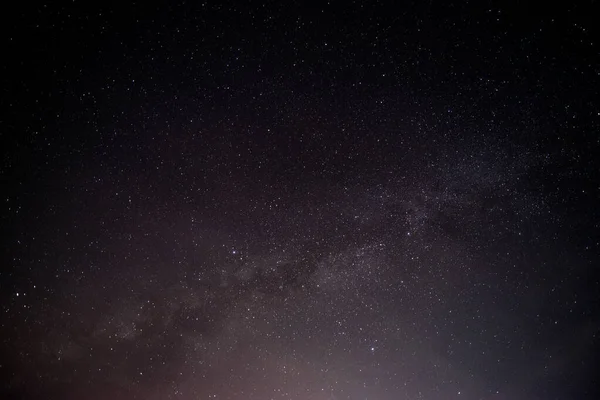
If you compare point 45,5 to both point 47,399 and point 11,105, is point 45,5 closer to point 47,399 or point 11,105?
point 11,105

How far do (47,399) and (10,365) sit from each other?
11.0m

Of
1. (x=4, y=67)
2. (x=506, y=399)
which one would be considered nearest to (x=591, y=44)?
(x=4, y=67)

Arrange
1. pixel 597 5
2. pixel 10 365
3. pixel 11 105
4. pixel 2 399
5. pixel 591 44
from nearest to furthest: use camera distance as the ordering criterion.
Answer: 1. pixel 597 5
2. pixel 591 44
3. pixel 11 105
4. pixel 10 365
5. pixel 2 399

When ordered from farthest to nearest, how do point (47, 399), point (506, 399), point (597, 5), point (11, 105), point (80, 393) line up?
point (80, 393) < point (47, 399) < point (506, 399) < point (11, 105) < point (597, 5)

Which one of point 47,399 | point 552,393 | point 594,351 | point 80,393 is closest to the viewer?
point 594,351

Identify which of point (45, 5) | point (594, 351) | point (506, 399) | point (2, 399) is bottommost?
point (506, 399)

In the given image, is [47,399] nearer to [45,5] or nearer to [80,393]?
[80,393]

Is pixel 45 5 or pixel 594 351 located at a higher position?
pixel 45 5

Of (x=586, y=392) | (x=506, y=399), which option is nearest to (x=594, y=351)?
(x=506, y=399)

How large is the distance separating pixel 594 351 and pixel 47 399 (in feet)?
151

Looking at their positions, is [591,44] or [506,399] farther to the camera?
[506,399]

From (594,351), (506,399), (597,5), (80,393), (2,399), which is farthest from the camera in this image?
(80,393)

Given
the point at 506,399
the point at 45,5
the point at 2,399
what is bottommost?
the point at 506,399

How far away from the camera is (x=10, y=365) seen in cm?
2786
